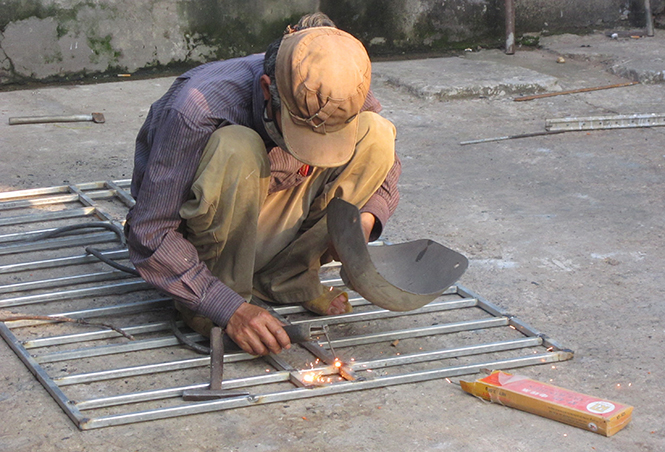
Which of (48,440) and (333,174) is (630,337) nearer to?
(333,174)

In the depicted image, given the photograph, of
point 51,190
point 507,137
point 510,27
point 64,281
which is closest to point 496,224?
point 507,137

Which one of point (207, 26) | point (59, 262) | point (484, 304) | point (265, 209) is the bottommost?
point (484, 304)

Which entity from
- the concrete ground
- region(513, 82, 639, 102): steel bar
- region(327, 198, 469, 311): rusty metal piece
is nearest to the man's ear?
region(327, 198, 469, 311): rusty metal piece

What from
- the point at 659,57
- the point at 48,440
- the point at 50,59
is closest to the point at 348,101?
the point at 48,440

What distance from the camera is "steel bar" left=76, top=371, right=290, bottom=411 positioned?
7.02ft

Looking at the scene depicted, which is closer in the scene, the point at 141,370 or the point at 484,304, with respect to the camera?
the point at 141,370

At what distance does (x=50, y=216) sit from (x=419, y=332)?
1751mm

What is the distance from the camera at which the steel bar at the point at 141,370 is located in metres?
2.28

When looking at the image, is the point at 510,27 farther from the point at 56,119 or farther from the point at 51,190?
the point at 51,190

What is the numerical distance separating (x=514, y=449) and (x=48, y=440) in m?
1.11

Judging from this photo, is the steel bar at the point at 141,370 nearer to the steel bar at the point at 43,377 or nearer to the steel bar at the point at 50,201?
the steel bar at the point at 43,377

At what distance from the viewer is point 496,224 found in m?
3.59

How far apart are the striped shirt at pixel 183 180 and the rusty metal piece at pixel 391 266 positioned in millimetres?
316

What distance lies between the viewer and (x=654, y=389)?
2311mm
